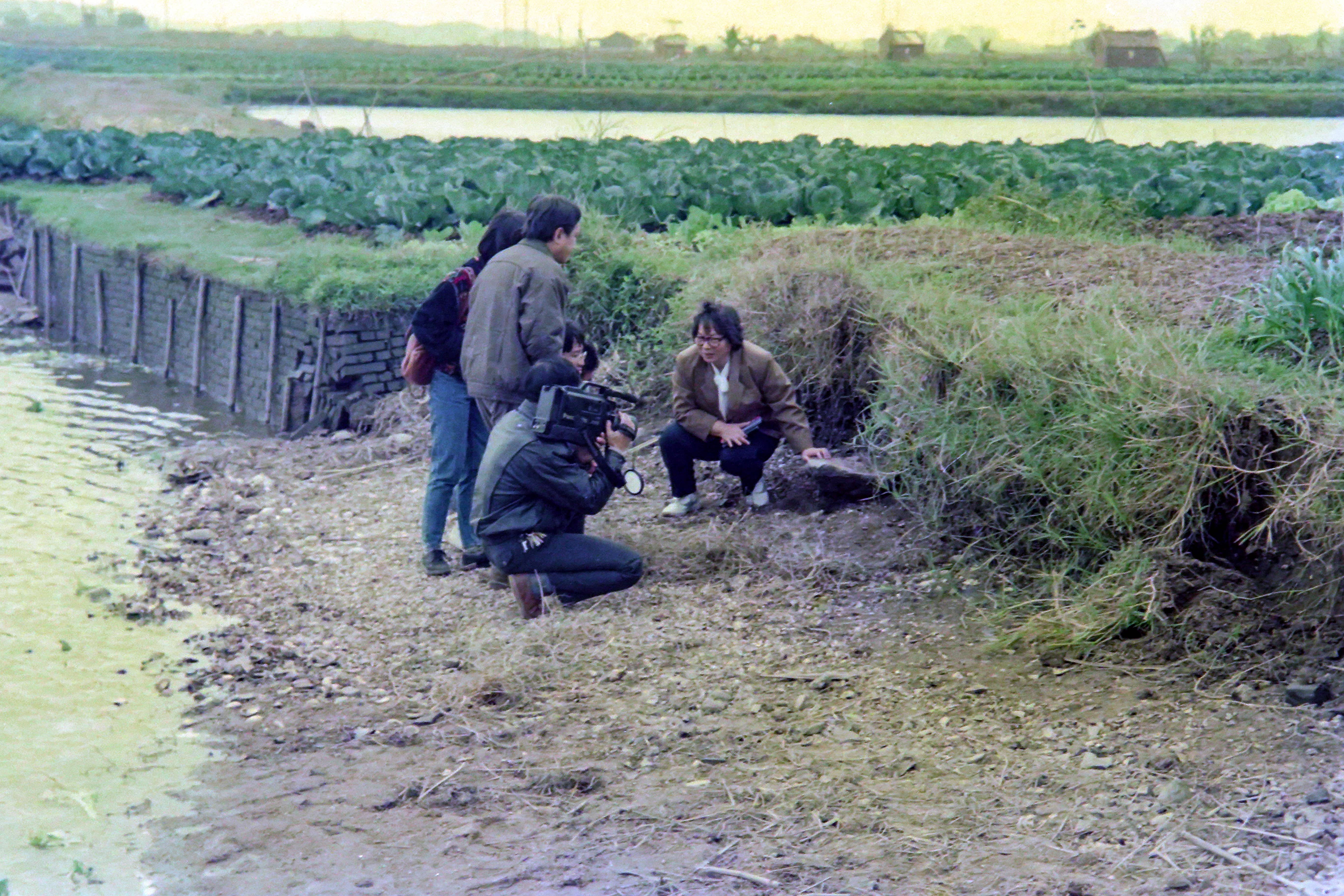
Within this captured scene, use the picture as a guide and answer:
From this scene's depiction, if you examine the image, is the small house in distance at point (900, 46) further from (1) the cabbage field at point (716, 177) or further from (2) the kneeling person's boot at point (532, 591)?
(2) the kneeling person's boot at point (532, 591)

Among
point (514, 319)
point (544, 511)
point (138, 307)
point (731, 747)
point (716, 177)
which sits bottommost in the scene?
point (731, 747)

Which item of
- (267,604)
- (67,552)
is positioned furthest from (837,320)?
(67,552)

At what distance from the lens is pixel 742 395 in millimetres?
6840

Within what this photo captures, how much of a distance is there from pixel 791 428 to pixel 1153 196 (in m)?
8.49

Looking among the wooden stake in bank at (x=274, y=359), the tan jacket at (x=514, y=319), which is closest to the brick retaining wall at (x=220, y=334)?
the wooden stake in bank at (x=274, y=359)

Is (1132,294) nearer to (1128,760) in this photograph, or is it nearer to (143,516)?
(1128,760)

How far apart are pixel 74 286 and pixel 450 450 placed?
37.2 feet

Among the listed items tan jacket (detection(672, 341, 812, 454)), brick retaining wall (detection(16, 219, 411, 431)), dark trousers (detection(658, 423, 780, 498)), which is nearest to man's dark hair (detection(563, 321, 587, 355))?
tan jacket (detection(672, 341, 812, 454))

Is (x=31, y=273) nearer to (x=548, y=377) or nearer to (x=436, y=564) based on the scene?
(x=436, y=564)

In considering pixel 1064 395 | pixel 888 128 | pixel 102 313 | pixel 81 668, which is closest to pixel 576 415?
pixel 1064 395

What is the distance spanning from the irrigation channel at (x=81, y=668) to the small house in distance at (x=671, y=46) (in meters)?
10.4

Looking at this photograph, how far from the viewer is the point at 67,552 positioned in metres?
8.20

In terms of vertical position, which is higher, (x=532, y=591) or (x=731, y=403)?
(x=731, y=403)

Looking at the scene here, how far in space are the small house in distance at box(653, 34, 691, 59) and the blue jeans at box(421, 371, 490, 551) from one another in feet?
46.1
